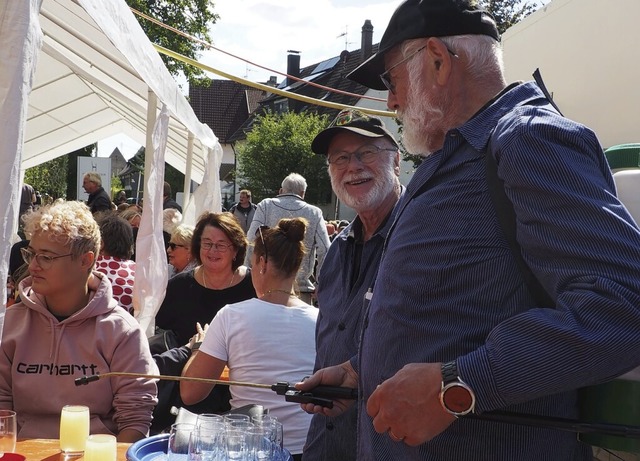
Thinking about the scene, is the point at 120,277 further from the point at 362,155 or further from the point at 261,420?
the point at 261,420

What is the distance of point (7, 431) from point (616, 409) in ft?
6.35

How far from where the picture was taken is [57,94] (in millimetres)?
11117

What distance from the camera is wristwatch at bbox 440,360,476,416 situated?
1362 millimetres

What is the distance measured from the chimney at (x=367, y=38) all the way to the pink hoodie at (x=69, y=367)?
37767 mm

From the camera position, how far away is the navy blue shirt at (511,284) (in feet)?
4.27

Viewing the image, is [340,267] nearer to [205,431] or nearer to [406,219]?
[205,431]

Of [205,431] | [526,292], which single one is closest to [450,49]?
[526,292]

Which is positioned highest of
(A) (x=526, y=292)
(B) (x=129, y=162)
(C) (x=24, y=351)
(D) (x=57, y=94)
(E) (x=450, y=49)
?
(B) (x=129, y=162)

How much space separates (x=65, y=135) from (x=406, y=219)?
13477 millimetres

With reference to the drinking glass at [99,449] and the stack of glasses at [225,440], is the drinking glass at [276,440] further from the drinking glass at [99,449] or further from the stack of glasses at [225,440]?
the drinking glass at [99,449]

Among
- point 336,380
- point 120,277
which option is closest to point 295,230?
point 336,380

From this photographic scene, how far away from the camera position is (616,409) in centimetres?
146

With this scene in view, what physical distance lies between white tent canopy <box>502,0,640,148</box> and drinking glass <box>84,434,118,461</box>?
4360mm

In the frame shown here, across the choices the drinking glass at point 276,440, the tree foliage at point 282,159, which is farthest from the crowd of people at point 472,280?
the tree foliage at point 282,159
